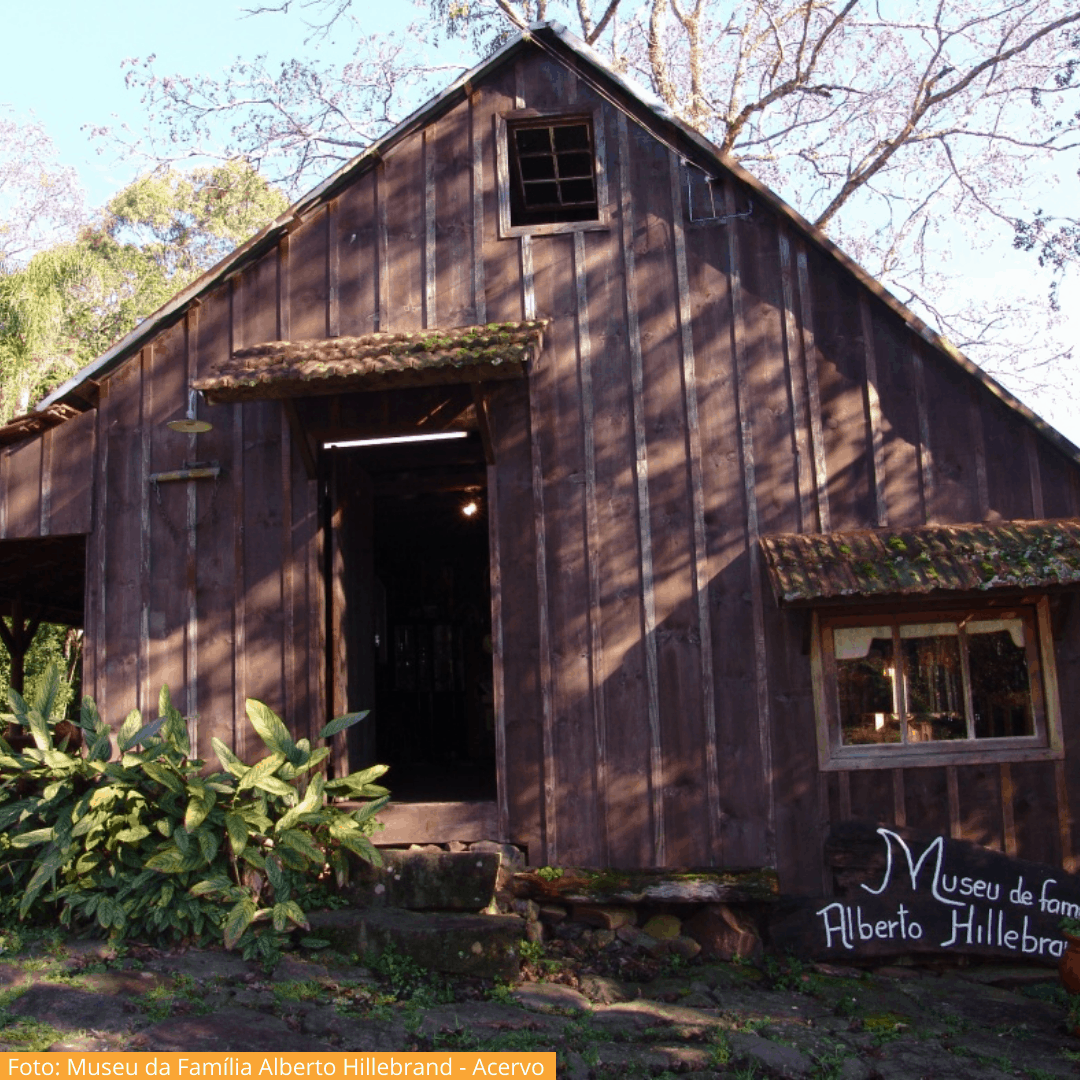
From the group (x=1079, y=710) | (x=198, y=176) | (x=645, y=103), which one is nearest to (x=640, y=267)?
(x=645, y=103)

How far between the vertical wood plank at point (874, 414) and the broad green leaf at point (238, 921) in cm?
542

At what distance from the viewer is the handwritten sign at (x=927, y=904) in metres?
7.70

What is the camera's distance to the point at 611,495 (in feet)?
28.1

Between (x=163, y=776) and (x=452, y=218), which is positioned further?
(x=452, y=218)

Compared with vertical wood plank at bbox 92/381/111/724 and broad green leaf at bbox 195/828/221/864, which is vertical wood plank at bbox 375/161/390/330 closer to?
vertical wood plank at bbox 92/381/111/724

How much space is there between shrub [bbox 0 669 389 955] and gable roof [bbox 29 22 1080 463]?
284cm

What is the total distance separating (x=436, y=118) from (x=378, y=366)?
2688mm

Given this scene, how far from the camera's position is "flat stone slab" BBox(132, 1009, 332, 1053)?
574cm

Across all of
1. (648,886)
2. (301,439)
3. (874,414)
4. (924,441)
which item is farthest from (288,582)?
(924,441)

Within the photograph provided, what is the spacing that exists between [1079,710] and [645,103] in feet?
19.3

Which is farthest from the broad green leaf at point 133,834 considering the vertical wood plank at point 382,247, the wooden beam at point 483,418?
the vertical wood plank at point 382,247

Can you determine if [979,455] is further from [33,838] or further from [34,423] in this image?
[34,423]

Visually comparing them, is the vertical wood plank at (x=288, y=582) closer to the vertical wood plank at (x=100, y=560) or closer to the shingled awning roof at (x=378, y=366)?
the shingled awning roof at (x=378, y=366)
